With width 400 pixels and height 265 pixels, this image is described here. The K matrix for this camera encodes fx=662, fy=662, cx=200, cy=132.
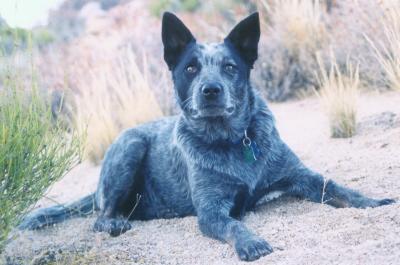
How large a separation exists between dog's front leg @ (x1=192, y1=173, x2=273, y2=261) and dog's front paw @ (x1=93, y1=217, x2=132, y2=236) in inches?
26.3

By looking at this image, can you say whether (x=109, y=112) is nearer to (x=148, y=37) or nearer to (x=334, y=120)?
(x=334, y=120)

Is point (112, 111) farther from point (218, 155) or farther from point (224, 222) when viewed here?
point (224, 222)

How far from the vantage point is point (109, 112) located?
9.17 m

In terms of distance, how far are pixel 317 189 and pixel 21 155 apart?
2097 millimetres

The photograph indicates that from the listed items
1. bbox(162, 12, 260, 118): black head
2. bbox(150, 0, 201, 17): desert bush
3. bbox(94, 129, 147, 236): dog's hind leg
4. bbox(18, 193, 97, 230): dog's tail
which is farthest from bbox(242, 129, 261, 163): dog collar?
bbox(150, 0, 201, 17): desert bush

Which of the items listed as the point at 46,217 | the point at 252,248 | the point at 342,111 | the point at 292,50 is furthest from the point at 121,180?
the point at 292,50

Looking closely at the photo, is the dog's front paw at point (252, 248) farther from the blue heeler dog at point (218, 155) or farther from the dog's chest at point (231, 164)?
the dog's chest at point (231, 164)

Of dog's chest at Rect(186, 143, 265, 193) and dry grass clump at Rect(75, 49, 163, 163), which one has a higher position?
dog's chest at Rect(186, 143, 265, 193)

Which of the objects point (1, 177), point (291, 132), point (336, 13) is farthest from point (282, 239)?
point (336, 13)

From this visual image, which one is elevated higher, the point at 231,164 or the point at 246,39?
the point at 246,39

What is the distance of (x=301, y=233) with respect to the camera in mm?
3930

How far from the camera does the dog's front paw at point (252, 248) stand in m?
3.69

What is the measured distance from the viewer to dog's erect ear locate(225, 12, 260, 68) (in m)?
4.85

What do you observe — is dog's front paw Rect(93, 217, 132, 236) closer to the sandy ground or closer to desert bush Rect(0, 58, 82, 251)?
the sandy ground
